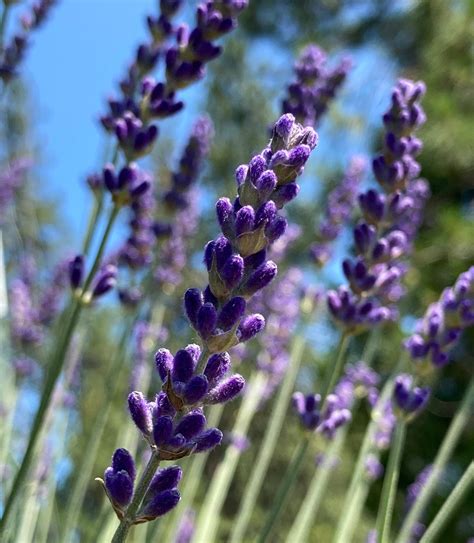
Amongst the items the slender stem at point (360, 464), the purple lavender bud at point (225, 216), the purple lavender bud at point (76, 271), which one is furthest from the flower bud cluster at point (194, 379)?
the slender stem at point (360, 464)

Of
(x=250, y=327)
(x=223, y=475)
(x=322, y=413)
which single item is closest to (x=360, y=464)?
(x=322, y=413)

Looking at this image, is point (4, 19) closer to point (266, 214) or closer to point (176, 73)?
point (176, 73)

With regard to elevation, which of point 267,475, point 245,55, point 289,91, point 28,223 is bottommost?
point 267,475

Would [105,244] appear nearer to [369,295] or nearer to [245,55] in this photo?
[369,295]

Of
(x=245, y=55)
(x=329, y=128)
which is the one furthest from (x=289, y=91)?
(x=245, y=55)

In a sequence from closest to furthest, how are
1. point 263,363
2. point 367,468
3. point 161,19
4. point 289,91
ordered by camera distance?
point 161,19, point 289,91, point 367,468, point 263,363
